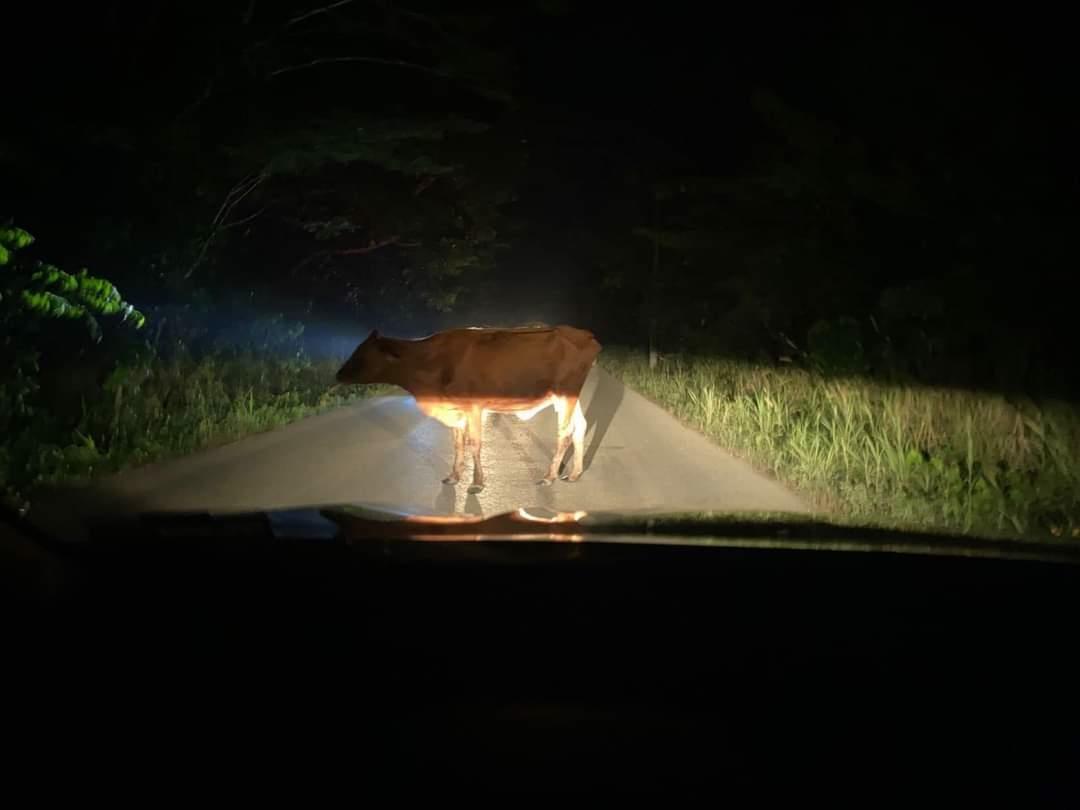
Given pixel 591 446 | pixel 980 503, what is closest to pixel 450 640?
pixel 980 503

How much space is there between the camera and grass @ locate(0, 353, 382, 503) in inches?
432

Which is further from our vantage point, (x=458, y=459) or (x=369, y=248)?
(x=369, y=248)

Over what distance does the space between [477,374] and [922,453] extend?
4.69m

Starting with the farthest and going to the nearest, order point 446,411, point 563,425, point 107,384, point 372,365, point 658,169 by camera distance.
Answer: point 658,169 < point 107,384 < point 563,425 < point 372,365 < point 446,411

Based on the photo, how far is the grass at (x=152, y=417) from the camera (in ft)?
36.0

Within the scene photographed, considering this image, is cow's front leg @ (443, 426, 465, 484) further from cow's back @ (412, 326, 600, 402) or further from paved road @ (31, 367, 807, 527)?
cow's back @ (412, 326, 600, 402)

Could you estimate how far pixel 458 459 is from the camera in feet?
37.6

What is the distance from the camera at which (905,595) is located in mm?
3645

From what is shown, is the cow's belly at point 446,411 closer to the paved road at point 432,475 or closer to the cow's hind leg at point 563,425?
the paved road at point 432,475

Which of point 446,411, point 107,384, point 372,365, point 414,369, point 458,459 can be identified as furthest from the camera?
point 107,384

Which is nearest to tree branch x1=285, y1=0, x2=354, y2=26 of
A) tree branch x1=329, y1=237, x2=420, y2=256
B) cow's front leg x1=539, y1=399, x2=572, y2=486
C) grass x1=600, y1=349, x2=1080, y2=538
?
cow's front leg x1=539, y1=399, x2=572, y2=486

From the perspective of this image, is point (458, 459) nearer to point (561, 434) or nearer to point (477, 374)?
point (477, 374)

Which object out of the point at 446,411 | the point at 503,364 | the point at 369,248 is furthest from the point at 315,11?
the point at 369,248

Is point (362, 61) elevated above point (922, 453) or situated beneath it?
elevated above
